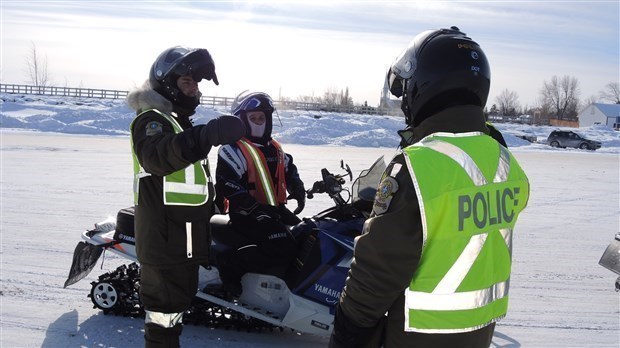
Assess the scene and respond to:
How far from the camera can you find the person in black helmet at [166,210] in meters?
3.13

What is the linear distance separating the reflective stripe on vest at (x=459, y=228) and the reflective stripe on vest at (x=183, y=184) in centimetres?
167

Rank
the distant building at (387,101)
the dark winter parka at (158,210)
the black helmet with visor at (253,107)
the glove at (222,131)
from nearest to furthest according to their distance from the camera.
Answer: the distant building at (387,101), the glove at (222,131), the dark winter parka at (158,210), the black helmet with visor at (253,107)

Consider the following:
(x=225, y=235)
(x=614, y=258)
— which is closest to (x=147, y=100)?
(x=225, y=235)

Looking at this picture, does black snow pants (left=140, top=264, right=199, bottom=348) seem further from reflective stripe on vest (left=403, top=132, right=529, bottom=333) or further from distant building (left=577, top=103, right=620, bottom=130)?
distant building (left=577, top=103, right=620, bottom=130)

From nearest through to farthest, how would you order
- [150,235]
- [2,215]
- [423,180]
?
[423,180] < [150,235] < [2,215]

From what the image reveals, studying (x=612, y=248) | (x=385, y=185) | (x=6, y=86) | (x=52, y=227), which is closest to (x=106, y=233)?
(x=52, y=227)

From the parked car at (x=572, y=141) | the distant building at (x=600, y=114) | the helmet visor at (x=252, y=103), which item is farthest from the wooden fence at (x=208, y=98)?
the distant building at (x=600, y=114)

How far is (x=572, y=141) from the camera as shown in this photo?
100ft

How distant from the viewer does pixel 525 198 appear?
204 cm

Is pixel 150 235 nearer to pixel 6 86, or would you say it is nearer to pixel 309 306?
pixel 309 306

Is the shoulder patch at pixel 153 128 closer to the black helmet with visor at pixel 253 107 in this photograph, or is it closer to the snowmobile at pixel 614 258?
the black helmet with visor at pixel 253 107

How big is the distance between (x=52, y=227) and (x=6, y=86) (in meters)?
38.5

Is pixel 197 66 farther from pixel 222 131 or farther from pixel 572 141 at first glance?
pixel 572 141

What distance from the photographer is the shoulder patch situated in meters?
3.06
